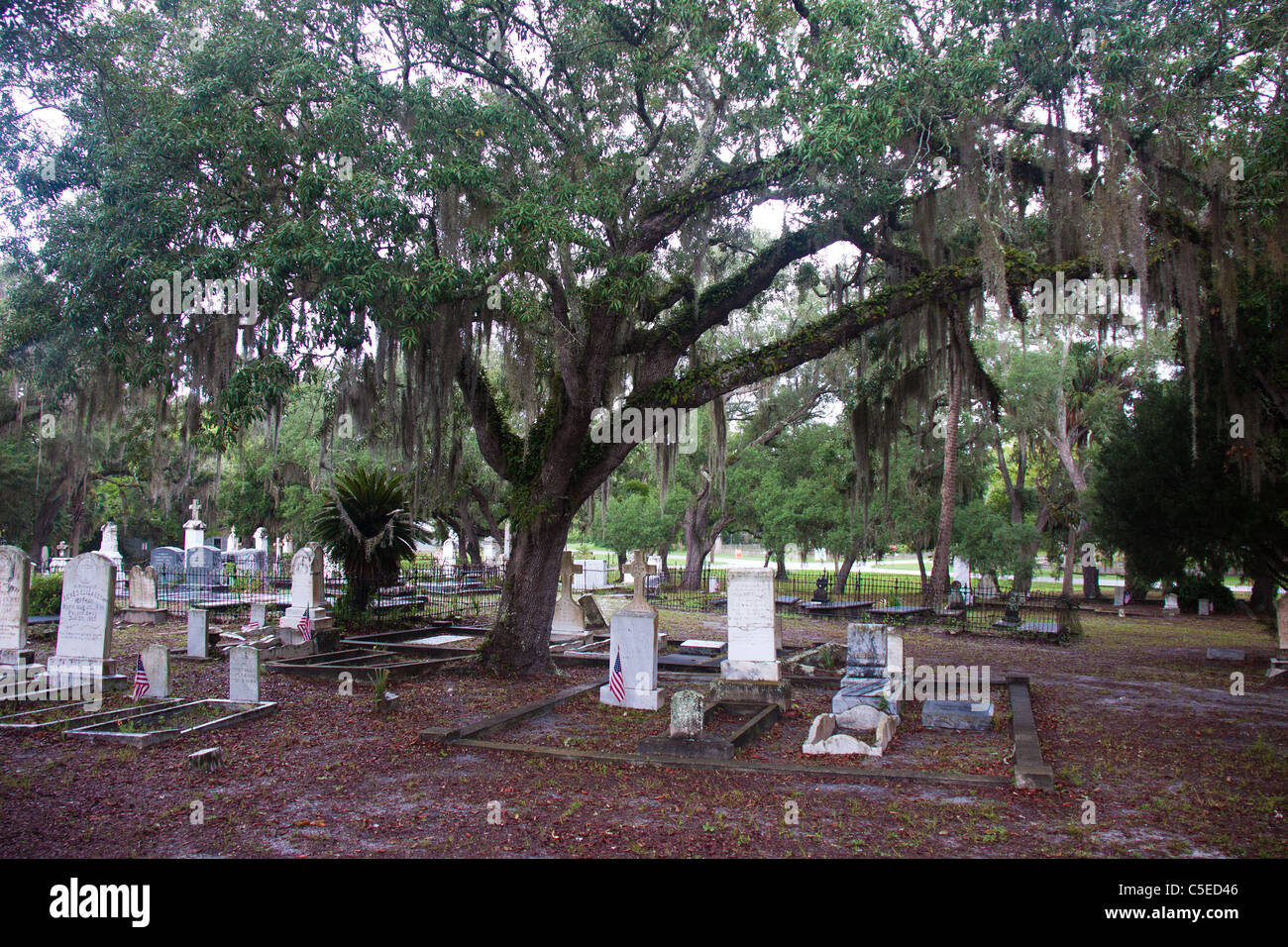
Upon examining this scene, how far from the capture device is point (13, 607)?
31.7 feet

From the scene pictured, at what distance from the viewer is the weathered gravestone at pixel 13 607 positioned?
31.5 ft

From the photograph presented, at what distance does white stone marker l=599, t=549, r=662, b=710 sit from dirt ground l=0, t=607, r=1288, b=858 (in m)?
0.27

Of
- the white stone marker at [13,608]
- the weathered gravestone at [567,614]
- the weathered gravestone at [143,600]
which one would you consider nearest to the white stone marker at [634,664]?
the weathered gravestone at [567,614]

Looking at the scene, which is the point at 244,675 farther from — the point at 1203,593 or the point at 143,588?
the point at 1203,593

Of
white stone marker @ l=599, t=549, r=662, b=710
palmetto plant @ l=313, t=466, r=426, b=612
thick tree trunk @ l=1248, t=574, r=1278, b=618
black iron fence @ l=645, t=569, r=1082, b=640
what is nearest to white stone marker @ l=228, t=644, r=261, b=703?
white stone marker @ l=599, t=549, r=662, b=710

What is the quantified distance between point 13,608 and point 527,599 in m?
6.33

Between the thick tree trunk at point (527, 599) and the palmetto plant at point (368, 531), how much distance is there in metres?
5.02

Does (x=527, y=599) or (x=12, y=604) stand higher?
(x=12, y=604)

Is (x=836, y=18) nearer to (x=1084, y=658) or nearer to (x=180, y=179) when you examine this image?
(x=180, y=179)

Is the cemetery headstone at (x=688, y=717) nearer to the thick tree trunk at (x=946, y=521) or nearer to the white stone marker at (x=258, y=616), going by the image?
the white stone marker at (x=258, y=616)

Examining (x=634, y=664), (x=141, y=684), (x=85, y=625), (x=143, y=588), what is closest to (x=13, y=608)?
(x=85, y=625)

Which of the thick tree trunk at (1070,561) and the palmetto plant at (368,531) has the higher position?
the palmetto plant at (368,531)

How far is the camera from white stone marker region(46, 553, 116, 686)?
9148 mm
